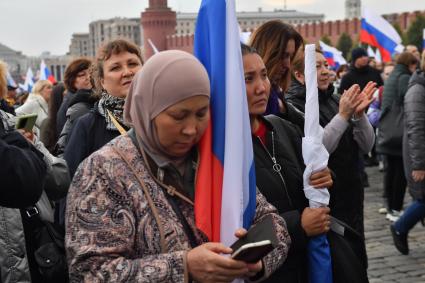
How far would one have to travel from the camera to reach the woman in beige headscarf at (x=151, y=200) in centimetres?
171

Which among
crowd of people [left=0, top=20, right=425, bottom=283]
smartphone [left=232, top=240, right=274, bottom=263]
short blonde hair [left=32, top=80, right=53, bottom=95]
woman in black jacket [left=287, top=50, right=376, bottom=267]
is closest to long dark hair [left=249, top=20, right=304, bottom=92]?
crowd of people [left=0, top=20, right=425, bottom=283]

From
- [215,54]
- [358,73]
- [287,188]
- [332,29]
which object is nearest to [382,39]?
[358,73]

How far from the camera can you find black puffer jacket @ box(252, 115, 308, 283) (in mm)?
2381

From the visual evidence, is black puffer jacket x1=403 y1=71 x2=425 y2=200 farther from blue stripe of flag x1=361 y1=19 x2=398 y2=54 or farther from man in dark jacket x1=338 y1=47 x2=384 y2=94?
blue stripe of flag x1=361 y1=19 x2=398 y2=54

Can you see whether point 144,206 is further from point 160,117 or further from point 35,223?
point 35,223

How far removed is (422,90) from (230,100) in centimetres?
344

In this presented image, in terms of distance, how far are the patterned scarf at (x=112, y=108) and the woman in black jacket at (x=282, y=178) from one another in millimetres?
794

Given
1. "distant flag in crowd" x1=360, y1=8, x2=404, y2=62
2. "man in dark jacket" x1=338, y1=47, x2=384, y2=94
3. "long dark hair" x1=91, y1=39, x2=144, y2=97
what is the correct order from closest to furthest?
"long dark hair" x1=91, y1=39, x2=144, y2=97 < "man in dark jacket" x1=338, y1=47, x2=384, y2=94 < "distant flag in crowd" x1=360, y1=8, x2=404, y2=62

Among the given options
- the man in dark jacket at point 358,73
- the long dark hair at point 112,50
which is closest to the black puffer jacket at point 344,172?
Result: the long dark hair at point 112,50

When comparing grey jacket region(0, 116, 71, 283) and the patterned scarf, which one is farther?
the patterned scarf

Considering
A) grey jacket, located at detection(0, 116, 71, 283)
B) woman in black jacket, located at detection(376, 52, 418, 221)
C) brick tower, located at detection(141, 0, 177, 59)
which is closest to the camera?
grey jacket, located at detection(0, 116, 71, 283)

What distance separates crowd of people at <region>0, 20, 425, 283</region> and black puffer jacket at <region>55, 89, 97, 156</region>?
0.06 feet

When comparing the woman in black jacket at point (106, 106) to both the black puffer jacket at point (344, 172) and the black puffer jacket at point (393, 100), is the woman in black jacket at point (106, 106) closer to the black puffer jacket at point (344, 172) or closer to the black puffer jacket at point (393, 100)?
the black puffer jacket at point (344, 172)

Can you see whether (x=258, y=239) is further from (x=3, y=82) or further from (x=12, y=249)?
(x=3, y=82)
